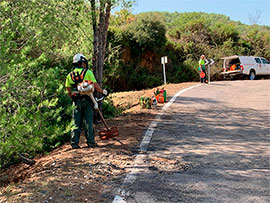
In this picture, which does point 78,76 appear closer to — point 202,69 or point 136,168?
point 136,168

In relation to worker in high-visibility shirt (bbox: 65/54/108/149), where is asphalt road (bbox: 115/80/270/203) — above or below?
below

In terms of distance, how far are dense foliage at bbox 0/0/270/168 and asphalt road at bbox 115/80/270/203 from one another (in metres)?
1.61

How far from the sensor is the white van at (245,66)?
77.9 feet

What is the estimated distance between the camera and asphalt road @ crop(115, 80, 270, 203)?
Result: 14.6ft

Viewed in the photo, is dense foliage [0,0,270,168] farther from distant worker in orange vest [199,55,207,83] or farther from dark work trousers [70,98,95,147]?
distant worker in orange vest [199,55,207,83]

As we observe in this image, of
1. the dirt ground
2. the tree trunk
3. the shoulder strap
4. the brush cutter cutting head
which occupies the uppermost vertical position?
the tree trunk

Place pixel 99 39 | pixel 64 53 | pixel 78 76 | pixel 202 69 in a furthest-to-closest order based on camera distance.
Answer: pixel 202 69
pixel 64 53
pixel 99 39
pixel 78 76

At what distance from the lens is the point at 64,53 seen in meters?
11.0

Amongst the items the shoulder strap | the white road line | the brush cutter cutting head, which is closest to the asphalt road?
the white road line

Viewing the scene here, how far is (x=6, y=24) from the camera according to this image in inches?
219

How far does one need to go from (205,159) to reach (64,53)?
674 cm

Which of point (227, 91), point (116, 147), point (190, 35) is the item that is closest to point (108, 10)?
point (116, 147)

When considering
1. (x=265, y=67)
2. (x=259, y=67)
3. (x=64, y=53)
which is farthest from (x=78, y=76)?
(x=265, y=67)

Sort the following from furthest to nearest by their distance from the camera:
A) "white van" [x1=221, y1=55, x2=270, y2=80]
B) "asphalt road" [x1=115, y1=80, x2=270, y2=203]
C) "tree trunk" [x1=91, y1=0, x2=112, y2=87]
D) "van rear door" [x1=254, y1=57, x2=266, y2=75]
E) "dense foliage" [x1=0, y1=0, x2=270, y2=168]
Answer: "van rear door" [x1=254, y1=57, x2=266, y2=75], "white van" [x1=221, y1=55, x2=270, y2=80], "tree trunk" [x1=91, y1=0, x2=112, y2=87], "dense foliage" [x1=0, y1=0, x2=270, y2=168], "asphalt road" [x1=115, y1=80, x2=270, y2=203]
